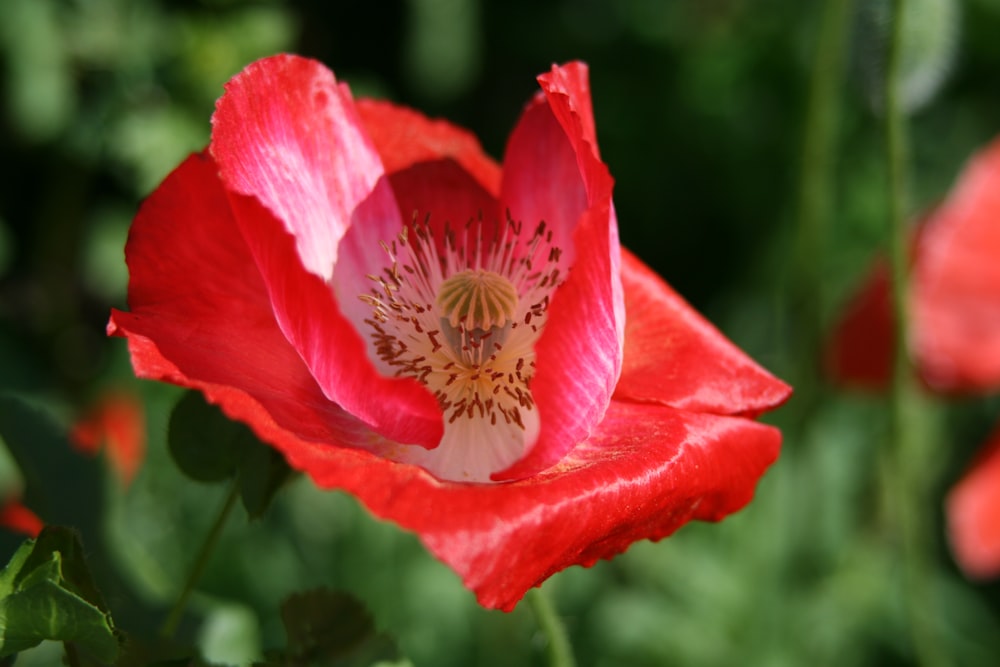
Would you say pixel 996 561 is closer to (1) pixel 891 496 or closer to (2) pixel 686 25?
(1) pixel 891 496

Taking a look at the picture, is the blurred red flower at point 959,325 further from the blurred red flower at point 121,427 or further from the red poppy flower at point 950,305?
the blurred red flower at point 121,427

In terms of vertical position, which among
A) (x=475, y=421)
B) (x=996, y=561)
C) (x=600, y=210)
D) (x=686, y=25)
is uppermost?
(x=600, y=210)

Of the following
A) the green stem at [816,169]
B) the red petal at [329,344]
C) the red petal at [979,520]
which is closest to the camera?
the red petal at [329,344]

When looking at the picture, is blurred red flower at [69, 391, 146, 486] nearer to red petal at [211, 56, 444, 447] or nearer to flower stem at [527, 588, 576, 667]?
red petal at [211, 56, 444, 447]

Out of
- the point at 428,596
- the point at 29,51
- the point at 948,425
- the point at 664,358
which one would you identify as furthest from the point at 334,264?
the point at 948,425

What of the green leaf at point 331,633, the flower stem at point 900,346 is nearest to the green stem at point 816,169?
the flower stem at point 900,346

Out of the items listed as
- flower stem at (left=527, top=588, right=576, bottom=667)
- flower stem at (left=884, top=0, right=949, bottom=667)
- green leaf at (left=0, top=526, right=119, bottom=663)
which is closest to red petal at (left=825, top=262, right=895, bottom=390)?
flower stem at (left=884, top=0, right=949, bottom=667)

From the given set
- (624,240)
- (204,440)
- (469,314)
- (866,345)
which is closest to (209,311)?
(204,440)
